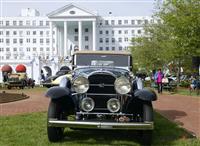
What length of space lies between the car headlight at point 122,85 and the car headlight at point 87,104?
60 centimetres

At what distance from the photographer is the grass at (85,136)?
8805 mm

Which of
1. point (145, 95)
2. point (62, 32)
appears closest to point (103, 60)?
point (145, 95)

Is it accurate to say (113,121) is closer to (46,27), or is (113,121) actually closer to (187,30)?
(187,30)

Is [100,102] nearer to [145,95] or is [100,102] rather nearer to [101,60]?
[145,95]

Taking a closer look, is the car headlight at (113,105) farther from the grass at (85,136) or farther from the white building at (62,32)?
the white building at (62,32)

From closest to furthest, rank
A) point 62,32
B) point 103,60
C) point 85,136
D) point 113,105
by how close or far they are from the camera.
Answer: point 113,105 < point 85,136 < point 103,60 < point 62,32

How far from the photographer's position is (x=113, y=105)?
877 cm

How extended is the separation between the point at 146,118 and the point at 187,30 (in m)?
21.4

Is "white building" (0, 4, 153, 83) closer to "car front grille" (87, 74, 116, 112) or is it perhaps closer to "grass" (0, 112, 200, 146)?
"grass" (0, 112, 200, 146)

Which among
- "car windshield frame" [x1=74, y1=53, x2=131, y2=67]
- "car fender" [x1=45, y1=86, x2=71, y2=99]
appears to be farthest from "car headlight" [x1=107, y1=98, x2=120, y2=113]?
"car windshield frame" [x1=74, y1=53, x2=131, y2=67]

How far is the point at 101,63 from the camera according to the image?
11.2m

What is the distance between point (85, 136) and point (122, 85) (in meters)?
1.75

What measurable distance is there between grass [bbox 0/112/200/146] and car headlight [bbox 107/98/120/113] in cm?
71

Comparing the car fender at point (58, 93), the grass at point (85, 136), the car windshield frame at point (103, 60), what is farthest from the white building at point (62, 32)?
the car fender at point (58, 93)
